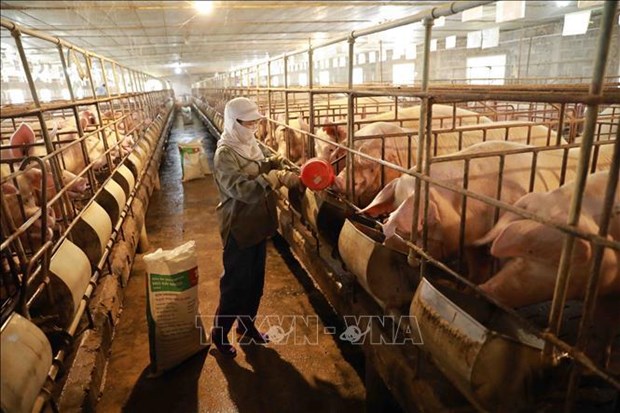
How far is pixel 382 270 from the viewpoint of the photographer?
268 centimetres

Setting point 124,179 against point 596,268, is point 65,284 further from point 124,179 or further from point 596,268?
point 124,179

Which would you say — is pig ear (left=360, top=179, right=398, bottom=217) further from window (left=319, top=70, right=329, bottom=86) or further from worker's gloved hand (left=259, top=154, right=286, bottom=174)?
window (left=319, top=70, right=329, bottom=86)

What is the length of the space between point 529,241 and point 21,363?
236cm

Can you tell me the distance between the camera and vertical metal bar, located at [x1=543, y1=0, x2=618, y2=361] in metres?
1.28

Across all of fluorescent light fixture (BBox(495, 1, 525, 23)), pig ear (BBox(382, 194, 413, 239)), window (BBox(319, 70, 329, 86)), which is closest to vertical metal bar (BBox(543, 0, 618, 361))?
pig ear (BBox(382, 194, 413, 239))

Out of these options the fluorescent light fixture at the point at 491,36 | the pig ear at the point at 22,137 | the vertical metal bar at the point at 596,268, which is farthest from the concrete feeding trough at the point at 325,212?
the fluorescent light fixture at the point at 491,36

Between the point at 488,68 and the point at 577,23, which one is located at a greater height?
the point at 577,23

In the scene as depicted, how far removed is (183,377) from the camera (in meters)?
3.41

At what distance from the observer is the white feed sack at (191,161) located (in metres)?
9.76

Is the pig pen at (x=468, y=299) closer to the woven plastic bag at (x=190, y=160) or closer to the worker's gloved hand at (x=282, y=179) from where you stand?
the worker's gloved hand at (x=282, y=179)

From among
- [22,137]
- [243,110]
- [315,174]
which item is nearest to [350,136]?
[315,174]

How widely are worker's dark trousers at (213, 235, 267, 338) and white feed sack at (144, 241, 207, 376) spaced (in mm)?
310

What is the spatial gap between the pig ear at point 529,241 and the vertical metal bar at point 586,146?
477 millimetres

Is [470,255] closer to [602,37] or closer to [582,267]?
[582,267]
